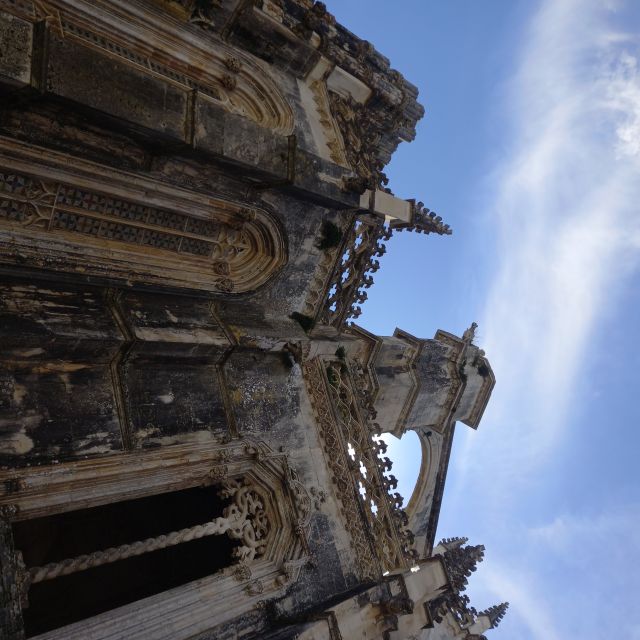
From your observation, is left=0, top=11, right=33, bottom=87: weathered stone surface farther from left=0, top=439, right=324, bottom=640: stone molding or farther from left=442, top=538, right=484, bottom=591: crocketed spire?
left=442, top=538, right=484, bottom=591: crocketed spire

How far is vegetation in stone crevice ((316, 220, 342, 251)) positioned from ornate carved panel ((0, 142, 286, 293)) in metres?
0.84

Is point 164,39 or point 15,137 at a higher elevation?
point 164,39

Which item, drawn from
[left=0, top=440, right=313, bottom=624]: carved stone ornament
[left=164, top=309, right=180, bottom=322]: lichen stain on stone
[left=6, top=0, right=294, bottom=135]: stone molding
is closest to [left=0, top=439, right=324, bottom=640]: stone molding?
[left=0, top=440, right=313, bottom=624]: carved stone ornament

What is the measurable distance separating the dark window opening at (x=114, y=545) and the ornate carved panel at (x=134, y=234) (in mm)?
3309

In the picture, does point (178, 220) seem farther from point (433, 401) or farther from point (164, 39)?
point (433, 401)

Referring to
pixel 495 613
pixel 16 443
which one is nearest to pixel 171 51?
pixel 16 443

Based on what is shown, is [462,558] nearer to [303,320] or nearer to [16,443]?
[303,320]

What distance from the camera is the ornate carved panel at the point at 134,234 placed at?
633cm

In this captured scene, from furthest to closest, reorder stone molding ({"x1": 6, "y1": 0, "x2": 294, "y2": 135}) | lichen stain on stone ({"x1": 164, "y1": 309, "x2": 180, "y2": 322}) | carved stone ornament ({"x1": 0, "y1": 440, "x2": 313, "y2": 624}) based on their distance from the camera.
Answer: stone molding ({"x1": 6, "y1": 0, "x2": 294, "y2": 135}) → lichen stain on stone ({"x1": 164, "y1": 309, "x2": 180, "y2": 322}) → carved stone ornament ({"x1": 0, "y1": 440, "x2": 313, "y2": 624})

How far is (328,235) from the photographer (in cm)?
963

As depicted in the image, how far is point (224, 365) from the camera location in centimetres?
773

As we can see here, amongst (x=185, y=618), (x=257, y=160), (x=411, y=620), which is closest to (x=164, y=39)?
(x=257, y=160)

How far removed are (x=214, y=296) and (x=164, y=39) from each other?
412 cm

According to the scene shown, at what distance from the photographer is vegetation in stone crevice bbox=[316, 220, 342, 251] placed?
31.5 feet
